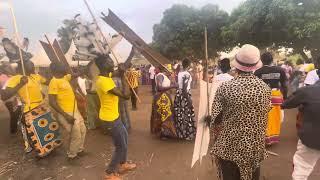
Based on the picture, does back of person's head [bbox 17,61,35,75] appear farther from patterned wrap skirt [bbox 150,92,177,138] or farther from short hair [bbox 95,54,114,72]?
patterned wrap skirt [bbox 150,92,177,138]

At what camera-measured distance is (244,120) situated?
3.16m

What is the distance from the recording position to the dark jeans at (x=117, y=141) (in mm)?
4934

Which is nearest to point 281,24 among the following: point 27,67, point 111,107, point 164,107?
point 164,107

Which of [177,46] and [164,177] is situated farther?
[177,46]

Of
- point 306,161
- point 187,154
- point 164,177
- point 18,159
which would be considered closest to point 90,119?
point 18,159

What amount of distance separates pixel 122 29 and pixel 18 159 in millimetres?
2964

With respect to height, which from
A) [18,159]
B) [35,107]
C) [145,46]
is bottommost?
[18,159]

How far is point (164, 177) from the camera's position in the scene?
5.30 meters

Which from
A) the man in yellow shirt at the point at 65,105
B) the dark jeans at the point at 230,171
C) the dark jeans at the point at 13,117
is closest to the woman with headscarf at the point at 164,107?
the man in yellow shirt at the point at 65,105

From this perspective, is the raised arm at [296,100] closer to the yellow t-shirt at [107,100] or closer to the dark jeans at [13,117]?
the yellow t-shirt at [107,100]

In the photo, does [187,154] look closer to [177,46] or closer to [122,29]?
[122,29]

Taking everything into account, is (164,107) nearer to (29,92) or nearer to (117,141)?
(117,141)

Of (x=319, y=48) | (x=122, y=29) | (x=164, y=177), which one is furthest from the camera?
(x=319, y=48)

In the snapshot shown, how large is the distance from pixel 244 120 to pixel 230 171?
0.50 metres
